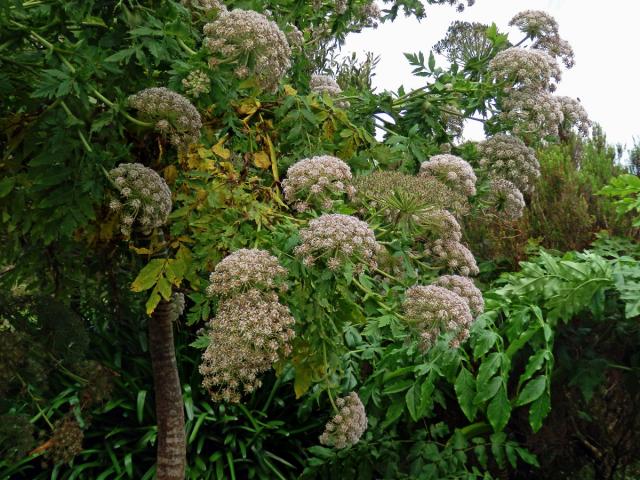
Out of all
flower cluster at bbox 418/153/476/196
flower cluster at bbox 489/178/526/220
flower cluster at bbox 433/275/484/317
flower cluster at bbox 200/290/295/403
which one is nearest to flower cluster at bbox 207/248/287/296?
flower cluster at bbox 200/290/295/403

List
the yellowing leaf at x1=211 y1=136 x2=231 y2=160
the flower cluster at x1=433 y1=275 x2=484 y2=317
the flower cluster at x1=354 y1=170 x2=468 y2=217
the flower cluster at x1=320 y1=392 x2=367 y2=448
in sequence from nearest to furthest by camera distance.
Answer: the flower cluster at x1=354 y1=170 x2=468 y2=217, the flower cluster at x1=433 y1=275 x2=484 y2=317, the flower cluster at x1=320 y1=392 x2=367 y2=448, the yellowing leaf at x1=211 y1=136 x2=231 y2=160

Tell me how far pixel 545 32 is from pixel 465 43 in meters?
0.56

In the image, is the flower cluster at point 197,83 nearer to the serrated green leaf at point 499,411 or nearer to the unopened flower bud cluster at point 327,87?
the unopened flower bud cluster at point 327,87

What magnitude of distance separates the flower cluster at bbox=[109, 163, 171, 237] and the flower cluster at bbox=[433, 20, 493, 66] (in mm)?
1941

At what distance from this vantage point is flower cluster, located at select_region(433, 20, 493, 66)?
4.11m

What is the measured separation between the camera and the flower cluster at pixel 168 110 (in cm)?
260

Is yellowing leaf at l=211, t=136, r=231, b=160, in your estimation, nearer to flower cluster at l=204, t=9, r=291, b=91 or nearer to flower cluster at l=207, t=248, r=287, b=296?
flower cluster at l=204, t=9, r=291, b=91

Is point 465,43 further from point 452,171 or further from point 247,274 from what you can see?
point 247,274

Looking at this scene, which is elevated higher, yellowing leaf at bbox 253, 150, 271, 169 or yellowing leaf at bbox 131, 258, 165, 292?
yellowing leaf at bbox 253, 150, 271, 169

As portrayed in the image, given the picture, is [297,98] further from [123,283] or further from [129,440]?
[129,440]

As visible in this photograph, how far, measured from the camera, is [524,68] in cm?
335

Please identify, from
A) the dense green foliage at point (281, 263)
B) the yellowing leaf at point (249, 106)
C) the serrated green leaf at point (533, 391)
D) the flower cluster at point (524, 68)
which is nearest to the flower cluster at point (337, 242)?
the dense green foliage at point (281, 263)

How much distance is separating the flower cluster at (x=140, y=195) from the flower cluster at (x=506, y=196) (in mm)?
1432

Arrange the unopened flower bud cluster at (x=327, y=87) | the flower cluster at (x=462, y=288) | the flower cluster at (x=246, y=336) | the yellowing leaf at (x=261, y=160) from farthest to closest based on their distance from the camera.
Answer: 1. the unopened flower bud cluster at (x=327, y=87)
2. the yellowing leaf at (x=261, y=160)
3. the flower cluster at (x=462, y=288)
4. the flower cluster at (x=246, y=336)
